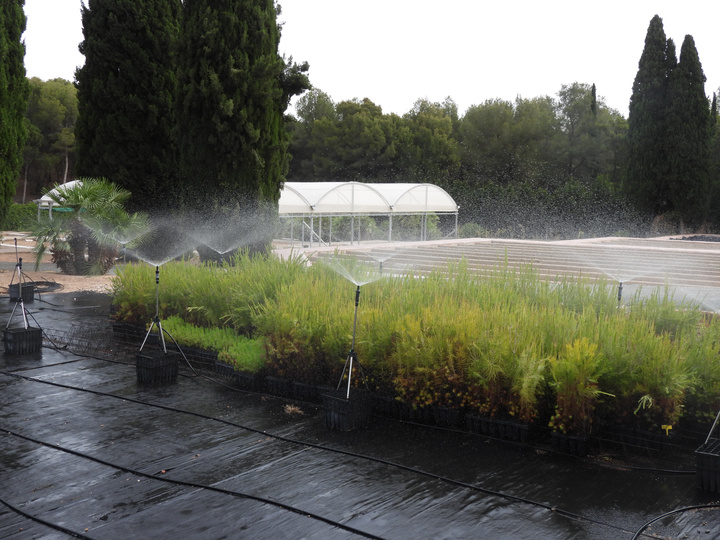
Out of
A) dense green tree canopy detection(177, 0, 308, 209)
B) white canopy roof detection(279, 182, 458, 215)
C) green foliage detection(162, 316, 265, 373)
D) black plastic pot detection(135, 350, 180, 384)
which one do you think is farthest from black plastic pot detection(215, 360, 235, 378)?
white canopy roof detection(279, 182, 458, 215)

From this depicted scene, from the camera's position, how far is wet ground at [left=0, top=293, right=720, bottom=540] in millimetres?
3660

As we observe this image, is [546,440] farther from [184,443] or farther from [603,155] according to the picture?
[603,155]

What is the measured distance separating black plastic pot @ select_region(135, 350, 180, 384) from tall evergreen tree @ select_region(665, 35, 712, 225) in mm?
26236

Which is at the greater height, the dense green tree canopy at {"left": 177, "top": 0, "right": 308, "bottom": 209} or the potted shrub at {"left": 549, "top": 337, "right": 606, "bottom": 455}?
the dense green tree canopy at {"left": 177, "top": 0, "right": 308, "bottom": 209}

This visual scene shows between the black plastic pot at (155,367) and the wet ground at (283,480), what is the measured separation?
0.47m

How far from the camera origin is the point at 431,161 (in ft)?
130

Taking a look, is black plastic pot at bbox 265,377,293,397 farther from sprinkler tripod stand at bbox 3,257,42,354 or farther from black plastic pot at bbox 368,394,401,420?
sprinkler tripod stand at bbox 3,257,42,354

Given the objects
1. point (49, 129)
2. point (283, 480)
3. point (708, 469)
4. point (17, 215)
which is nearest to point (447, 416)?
point (283, 480)

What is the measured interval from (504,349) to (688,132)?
26.6 meters

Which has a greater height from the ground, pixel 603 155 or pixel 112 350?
pixel 603 155

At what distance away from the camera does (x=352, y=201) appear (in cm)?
2152

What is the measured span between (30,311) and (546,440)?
847 cm

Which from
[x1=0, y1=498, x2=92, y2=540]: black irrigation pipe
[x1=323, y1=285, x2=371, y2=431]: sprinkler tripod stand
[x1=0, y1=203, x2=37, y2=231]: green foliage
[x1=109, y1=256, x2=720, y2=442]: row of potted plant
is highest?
[x1=0, y1=203, x2=37, y2=231]: green foliage

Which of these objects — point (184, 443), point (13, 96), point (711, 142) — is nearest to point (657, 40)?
point (711, 142)
